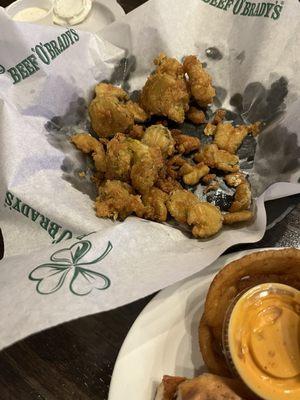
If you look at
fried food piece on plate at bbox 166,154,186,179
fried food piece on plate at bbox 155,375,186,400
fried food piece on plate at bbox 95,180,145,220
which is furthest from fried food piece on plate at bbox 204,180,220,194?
fried food piece on plate at bbox 155,375,186,400

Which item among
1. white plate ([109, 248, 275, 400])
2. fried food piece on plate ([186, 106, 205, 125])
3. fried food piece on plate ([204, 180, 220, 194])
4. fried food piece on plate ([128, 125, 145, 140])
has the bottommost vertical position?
white plate ([109, 248, 275, 400])

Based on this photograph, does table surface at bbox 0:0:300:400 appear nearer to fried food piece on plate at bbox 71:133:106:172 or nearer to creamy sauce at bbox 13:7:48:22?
fried food piece on plate at bbox 71:133:106:172

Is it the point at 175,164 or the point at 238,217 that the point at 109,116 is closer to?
the point at 175,164

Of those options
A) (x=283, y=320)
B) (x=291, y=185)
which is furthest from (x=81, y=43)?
(x=283, y=320)

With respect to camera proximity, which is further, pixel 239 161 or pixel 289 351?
pixel 239 161

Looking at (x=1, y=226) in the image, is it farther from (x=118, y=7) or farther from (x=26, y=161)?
(x=118, y=7)
